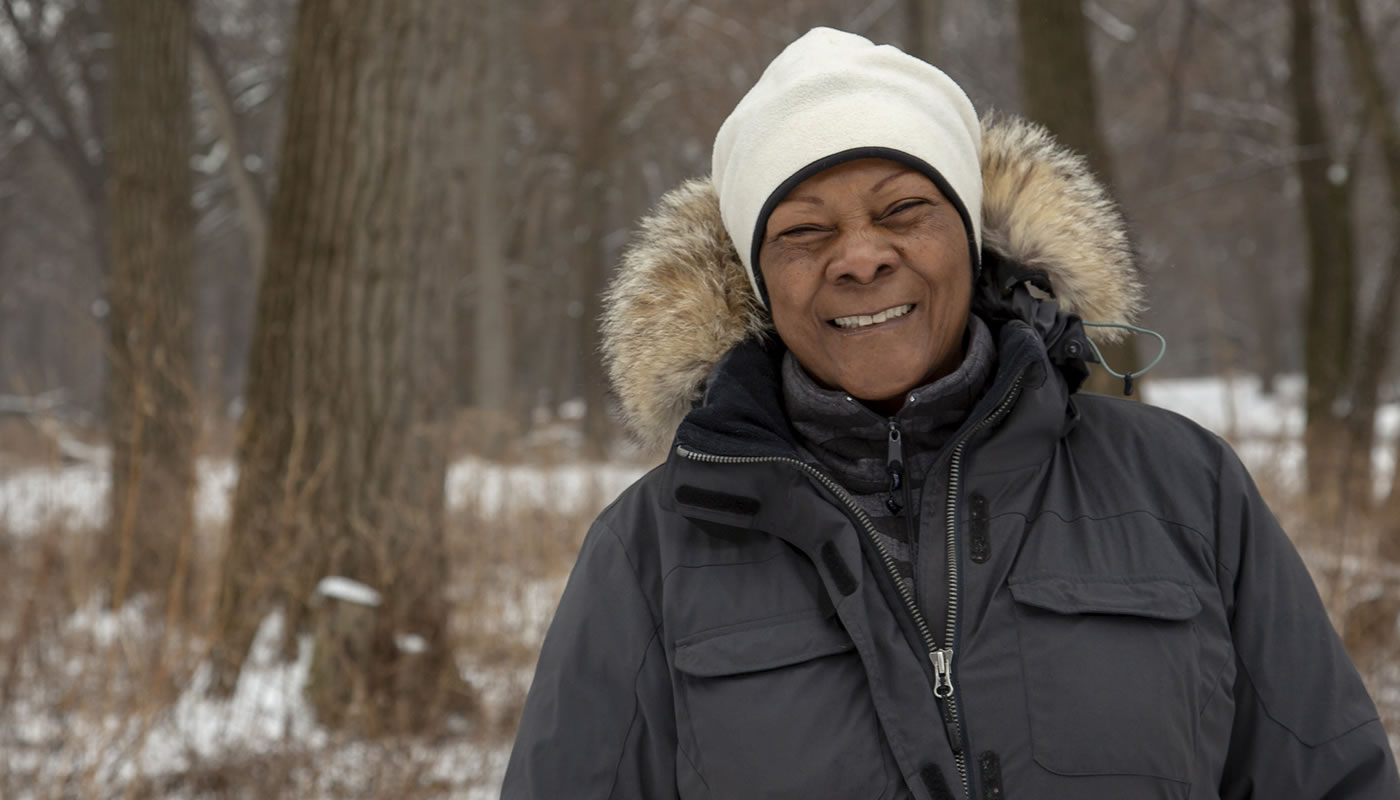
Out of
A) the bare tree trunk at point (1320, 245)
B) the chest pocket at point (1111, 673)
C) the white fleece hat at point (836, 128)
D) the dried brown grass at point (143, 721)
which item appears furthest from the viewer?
the bare tree trunk at point (1320, 245)

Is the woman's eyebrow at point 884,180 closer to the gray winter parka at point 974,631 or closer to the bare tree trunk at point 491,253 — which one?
the gray winter parka at point 974,631

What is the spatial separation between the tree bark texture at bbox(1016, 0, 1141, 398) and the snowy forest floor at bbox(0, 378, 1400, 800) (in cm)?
140

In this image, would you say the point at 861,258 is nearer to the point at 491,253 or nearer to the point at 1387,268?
the point at 1387,268

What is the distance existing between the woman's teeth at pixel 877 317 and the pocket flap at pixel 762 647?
455 mm

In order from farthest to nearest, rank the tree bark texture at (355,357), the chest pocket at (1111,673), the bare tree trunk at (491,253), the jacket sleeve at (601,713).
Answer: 1. the bare tree trunk at (491,253)
2. the tree bark texture at (355,357)
3. the jacket sleeve at (601,713)
4. the chest pocket at (1111,673)

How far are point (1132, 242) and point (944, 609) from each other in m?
0.85

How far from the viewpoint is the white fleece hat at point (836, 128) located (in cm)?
184

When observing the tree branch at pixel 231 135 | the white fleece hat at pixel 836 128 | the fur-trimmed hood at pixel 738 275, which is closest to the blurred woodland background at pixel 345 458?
the fur-trimmed hood at pixel 738 275

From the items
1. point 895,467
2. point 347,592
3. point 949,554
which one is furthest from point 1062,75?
point 949,554

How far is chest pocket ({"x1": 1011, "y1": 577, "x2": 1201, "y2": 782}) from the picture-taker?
161cm

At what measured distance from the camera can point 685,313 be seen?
2027mm

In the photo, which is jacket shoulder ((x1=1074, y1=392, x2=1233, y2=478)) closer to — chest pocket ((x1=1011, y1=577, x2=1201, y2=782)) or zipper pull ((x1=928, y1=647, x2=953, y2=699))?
chest pocket ((x1=1011, y1=577, x2=1201, y2=782))

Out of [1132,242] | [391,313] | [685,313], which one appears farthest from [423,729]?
[1132,242]

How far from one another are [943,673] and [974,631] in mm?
73
